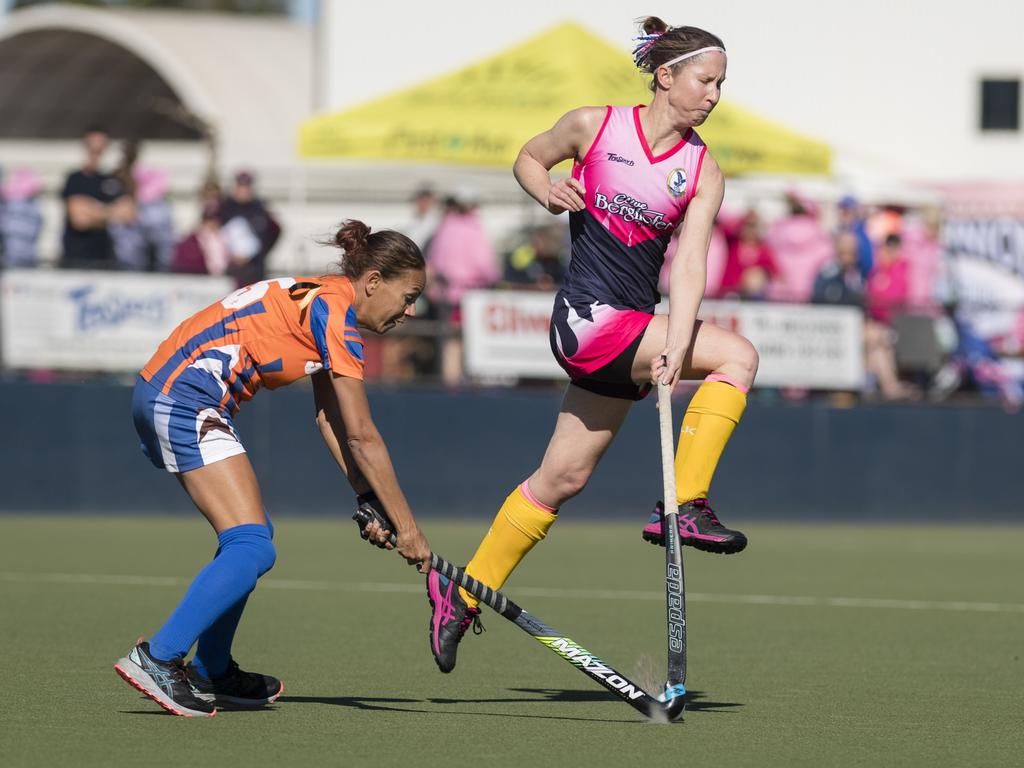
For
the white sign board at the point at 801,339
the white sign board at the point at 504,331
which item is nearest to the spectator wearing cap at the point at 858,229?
the white sign board at the point at 801,339

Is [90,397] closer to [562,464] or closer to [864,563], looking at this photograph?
[864,563]

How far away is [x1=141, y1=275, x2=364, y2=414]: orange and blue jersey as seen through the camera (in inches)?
239

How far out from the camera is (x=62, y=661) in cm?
713

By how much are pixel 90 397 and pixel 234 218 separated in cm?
184

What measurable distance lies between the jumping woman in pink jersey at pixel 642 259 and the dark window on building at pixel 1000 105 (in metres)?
22.9

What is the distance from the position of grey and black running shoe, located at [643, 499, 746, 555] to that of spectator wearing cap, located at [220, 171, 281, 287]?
8639 millimetres

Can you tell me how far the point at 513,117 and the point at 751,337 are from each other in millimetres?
3278

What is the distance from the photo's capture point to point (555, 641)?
20.6 feet

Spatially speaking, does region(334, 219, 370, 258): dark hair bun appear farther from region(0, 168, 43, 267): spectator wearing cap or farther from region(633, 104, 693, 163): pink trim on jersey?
region(0, 168, 43, 267): spectator wearing cap

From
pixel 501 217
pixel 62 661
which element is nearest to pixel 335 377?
pixel 62 661

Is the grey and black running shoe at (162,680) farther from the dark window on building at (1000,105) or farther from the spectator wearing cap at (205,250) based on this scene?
the dark window on building at (1000,105)

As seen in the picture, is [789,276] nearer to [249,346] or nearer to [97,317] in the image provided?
[97,317]

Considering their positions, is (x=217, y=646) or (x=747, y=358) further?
(x=747, y=358)

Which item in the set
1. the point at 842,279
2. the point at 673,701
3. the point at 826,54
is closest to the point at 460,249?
the point at 842,279
